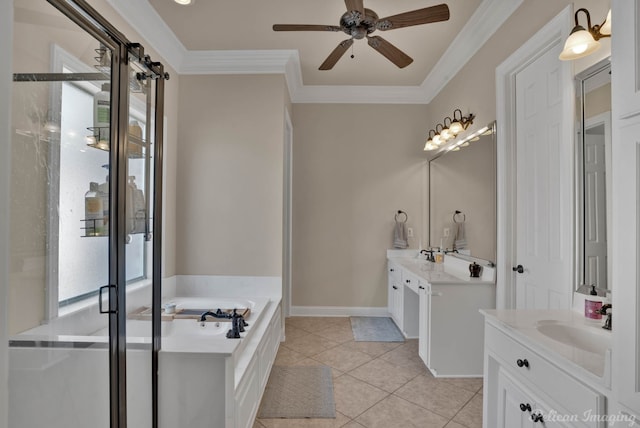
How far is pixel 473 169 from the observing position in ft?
9.71

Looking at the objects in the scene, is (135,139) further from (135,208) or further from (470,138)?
(470,138)

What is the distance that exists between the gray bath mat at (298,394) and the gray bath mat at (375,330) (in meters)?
0.84

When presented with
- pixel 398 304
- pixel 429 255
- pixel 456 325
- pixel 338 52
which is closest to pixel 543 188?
pixel 456 325

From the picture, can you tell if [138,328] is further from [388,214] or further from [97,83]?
[388,214]

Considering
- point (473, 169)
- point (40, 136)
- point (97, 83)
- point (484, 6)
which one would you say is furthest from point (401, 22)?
point (40, 136)

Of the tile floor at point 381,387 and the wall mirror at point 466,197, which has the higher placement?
the wall mirror at point 466,197

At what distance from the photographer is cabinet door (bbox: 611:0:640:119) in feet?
2.80

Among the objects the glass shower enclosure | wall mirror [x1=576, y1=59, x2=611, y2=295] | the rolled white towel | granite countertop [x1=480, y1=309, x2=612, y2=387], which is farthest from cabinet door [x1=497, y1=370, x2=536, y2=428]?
the rolled white towel

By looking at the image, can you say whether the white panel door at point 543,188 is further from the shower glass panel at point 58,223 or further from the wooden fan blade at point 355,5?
the shower glass panel at point 58,223

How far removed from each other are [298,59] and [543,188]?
8.40 feet

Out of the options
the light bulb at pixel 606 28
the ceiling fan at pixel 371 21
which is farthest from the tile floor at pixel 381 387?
the ceiling fan at pixel 371 21

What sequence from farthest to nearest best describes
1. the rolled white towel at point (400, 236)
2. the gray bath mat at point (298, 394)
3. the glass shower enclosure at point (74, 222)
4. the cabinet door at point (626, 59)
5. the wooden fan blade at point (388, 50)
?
the rolled white towel at point (400, 236)
the wooden fan blade at point (388, 50)
the gray bath mat at point (298, 394)
the glass shower enclosure at point (74, 222)
the cabinet door at point (626, 59)

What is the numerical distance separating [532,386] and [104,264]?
5.70ft

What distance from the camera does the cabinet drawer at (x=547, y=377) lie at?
0.99m
